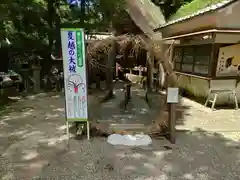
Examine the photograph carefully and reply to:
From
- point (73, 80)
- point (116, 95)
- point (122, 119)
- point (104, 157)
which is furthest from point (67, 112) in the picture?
point (116, 95)

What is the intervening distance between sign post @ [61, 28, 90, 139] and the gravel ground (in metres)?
0.63

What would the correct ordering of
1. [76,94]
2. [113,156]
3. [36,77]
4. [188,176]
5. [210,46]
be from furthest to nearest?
[36,77] < [210,46] < [76,94] < [113,156] < [188,176]

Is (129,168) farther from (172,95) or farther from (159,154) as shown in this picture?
(172,95)

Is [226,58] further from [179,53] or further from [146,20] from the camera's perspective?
[146,20]

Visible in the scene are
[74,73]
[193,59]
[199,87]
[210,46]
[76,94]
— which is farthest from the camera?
[193,59]

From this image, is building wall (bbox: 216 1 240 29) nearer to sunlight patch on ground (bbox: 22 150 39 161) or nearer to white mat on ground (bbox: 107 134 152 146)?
white mat on ground (bbox: 107 134 152 146)

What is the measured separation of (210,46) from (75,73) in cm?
493

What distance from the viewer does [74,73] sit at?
4254mm

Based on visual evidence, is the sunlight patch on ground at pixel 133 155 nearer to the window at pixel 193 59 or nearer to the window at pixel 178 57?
the window at pixel 193 59

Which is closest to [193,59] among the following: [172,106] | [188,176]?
[172,106]

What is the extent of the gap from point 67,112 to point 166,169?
6.90 ft

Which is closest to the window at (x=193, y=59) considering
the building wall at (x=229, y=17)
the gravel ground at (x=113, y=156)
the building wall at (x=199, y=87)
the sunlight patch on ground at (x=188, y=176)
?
the building wall at (x=199, y=87)

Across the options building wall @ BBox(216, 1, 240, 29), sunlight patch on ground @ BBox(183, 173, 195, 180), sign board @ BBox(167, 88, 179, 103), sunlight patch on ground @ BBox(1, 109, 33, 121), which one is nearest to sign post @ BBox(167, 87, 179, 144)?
sign board @ BBox(167, 88, 179, 103)

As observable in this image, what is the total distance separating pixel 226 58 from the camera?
7.29 metres
